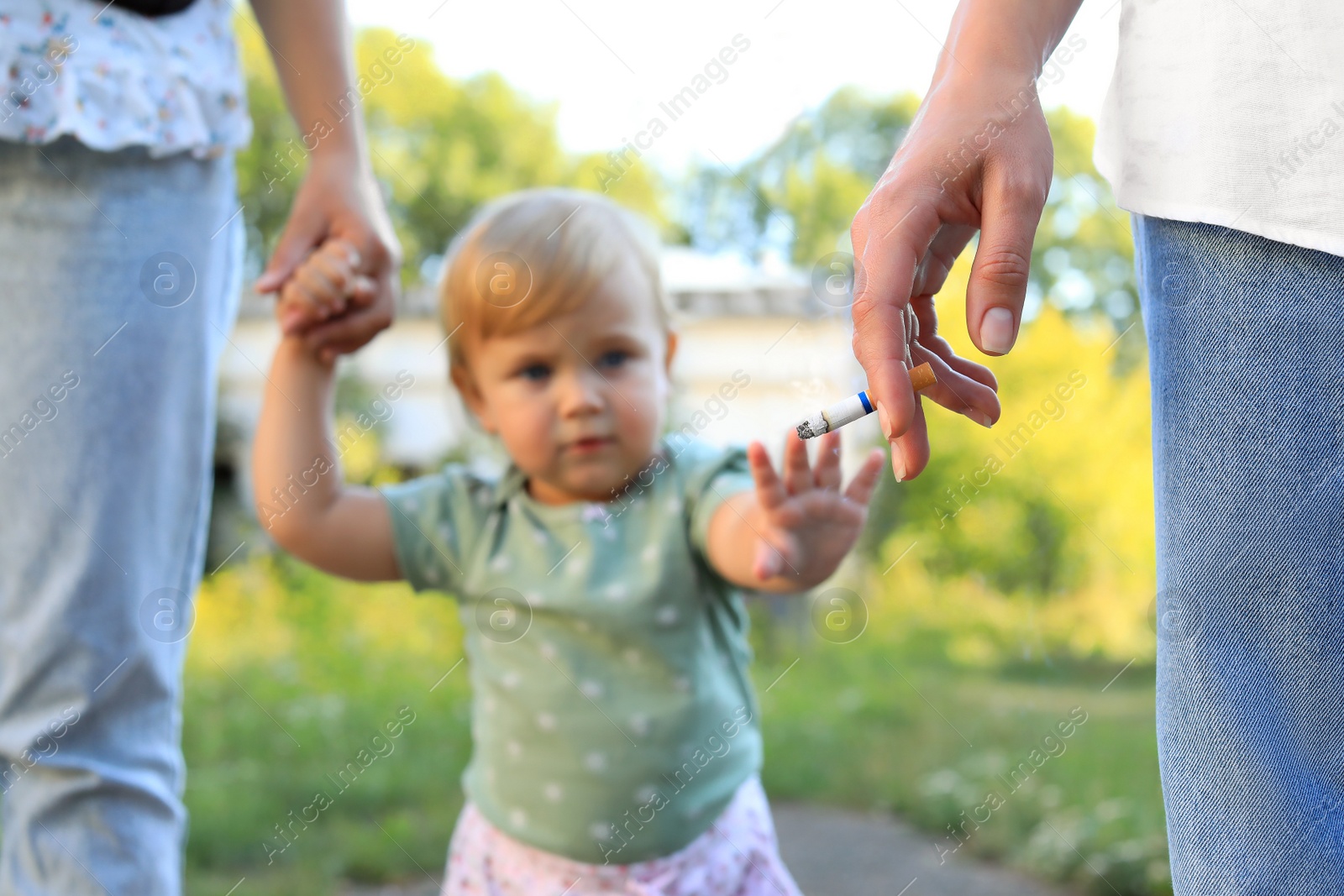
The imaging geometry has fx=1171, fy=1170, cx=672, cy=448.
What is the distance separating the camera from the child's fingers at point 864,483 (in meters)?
1.36

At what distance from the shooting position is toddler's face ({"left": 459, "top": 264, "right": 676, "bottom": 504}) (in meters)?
1.58

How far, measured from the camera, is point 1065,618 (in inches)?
212

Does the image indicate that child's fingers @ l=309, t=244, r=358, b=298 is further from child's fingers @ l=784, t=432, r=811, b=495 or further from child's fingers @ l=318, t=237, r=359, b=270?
child's fingers @ l=784, t=432, r=811, b=495

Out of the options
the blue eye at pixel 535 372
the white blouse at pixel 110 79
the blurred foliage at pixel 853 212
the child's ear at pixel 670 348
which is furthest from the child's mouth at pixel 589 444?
the blurred foliage at pixel 853 212

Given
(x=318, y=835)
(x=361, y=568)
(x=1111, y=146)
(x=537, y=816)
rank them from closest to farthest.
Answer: (x=1111, y=146)
(x=537, y=816)
(x=361, y=568)
(x=318, y=835)

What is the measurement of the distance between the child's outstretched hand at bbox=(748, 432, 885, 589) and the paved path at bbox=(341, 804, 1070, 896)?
1.55 m

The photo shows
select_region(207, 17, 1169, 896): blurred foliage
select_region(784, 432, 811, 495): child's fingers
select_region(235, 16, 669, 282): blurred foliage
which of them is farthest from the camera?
select_region(235, 16, 669, 282): blurred foliage

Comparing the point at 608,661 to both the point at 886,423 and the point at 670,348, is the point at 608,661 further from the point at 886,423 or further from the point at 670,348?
the point at 886,423

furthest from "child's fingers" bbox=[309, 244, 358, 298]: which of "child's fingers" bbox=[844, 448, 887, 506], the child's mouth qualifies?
"child's fingers" bbox=[844, 448, 887, 506]

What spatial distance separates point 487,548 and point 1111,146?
1027 millimetres

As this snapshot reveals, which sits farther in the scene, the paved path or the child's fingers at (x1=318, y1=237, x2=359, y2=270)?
the paved path

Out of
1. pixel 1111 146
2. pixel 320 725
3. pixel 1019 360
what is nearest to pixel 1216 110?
pixel 1111 146

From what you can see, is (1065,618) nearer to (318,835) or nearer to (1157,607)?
(318,835)

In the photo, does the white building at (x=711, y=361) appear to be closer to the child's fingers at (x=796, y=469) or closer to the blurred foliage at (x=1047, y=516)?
the blurred foliage at (x=1047, y=516)
